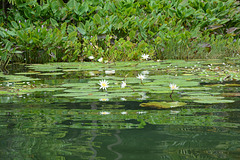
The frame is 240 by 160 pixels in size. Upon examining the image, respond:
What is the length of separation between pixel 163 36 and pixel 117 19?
0.96 metres

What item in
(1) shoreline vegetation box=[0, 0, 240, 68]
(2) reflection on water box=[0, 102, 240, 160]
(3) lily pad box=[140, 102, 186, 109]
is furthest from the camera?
(1) shoreline vegetation box=[0, 0, 240, 68]

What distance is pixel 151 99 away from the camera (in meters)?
3.03

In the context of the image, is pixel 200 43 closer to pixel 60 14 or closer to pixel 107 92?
pixel 60 14

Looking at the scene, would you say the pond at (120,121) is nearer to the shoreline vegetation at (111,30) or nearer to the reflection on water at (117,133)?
the reflection on water at (117,133)

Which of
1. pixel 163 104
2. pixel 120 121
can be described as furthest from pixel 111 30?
pixel 120 121

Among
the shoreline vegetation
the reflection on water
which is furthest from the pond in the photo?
the shoreline vegetation

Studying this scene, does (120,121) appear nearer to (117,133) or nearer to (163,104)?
(117,133)

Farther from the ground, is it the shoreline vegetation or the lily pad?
the shoreline vegetation

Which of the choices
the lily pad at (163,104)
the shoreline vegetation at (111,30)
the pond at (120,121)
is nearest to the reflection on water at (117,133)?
the pond at (120,121)

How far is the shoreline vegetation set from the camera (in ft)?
22.4

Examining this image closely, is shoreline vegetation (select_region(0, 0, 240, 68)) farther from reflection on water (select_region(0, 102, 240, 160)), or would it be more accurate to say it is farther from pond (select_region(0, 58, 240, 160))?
reflection on water (select_region(0, 102, 240, 160))

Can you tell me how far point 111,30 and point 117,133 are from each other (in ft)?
19.5

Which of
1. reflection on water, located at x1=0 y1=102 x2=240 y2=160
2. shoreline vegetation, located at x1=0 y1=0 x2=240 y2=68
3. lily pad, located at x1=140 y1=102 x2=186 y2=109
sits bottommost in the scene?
reflection on water, located at x1=0 y1=102 x2=240 y2=160

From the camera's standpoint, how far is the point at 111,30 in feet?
25.2
